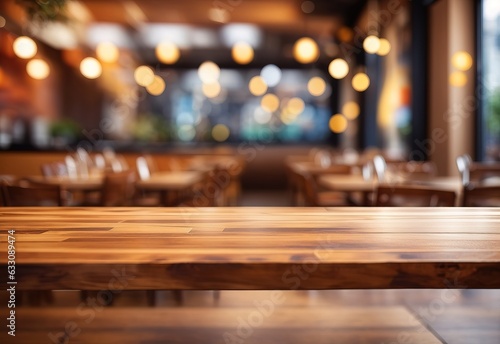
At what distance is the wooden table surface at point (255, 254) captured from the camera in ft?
3.64

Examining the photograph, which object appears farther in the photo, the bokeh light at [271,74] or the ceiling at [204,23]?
the bokeh light at [271,74]

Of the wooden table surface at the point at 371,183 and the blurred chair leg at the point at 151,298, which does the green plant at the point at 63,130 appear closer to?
the wooden table surface at the point at 371,183

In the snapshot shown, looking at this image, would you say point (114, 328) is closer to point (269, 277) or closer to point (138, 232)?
point (138, 232)

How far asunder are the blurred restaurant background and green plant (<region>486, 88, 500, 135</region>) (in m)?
0.02

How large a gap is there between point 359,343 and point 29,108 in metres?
10.7

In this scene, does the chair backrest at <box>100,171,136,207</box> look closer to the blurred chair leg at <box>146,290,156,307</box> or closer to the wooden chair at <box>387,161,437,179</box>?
the blurred chair leg at <box>146,290,156,307</box>

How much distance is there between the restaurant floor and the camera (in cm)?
225

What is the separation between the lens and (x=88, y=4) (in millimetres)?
9641

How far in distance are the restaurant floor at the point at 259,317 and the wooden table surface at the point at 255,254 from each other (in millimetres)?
818

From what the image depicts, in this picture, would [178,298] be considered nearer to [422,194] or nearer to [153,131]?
[422,194]

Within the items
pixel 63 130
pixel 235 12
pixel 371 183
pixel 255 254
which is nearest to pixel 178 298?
pixel 255 254

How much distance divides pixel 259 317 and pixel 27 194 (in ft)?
4.43

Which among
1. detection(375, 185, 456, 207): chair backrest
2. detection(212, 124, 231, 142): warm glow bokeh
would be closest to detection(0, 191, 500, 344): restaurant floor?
detection(375, 185, 456, 207): chair backrest

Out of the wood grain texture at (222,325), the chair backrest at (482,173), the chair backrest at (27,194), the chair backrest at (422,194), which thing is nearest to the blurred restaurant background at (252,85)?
the chair backrest at (482,173)
